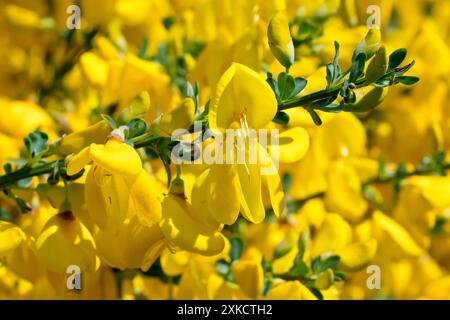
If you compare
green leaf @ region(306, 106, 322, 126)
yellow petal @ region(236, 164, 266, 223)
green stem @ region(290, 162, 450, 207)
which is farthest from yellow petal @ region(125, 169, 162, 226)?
green stem @ region(290, 162, 450, 207)

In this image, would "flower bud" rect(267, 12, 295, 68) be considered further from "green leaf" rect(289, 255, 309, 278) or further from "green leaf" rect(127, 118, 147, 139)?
"green leaf" rect(289, 255, 309, 278)

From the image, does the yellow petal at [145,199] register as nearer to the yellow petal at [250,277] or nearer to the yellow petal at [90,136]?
the yellow petal at [90,136]

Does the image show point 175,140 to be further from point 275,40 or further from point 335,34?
point 335,34

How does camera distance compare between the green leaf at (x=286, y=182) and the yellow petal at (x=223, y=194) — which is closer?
the yellow petal at (x=223, y=194)

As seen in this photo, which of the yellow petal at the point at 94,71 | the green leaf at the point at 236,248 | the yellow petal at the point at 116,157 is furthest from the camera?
the yellow petal at the point at 94,71

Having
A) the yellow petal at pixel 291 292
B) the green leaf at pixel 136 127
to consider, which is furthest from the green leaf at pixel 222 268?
the green leaf at pixel 136 127

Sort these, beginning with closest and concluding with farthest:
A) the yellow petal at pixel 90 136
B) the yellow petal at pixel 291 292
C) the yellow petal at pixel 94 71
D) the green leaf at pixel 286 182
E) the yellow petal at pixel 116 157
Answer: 1. the yellow petal at pixel 116 157
2. the yellow petal at pixel 90 136
3. the yellow petal at pixel 291 292
4. the green leaf at pixel 286 182
5. the yellow petal at pixel 94 71
